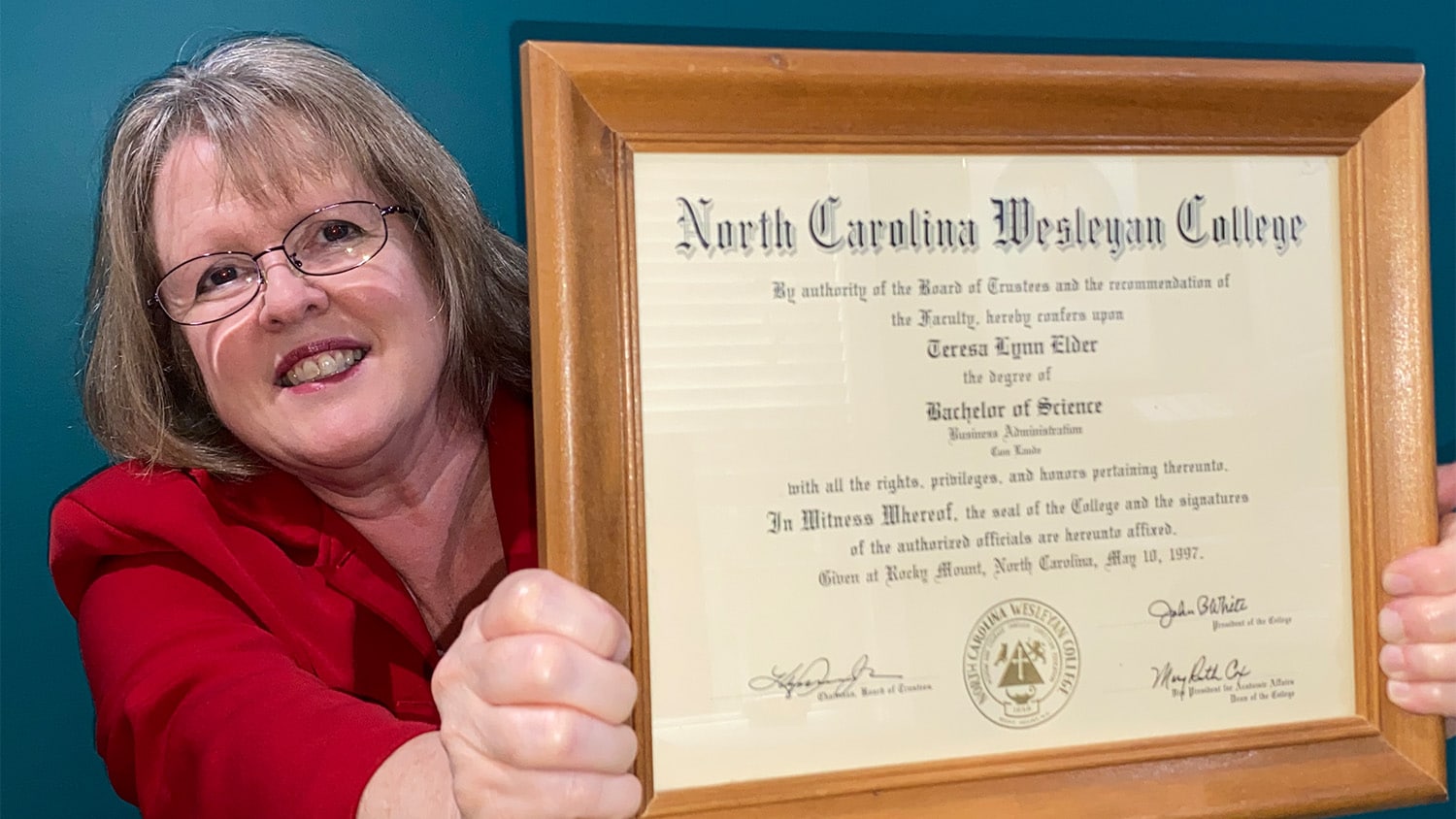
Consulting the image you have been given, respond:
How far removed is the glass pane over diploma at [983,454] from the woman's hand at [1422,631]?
3cm

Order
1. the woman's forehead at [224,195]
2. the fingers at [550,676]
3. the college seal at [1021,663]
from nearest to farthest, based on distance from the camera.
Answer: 1. the fingers at [550,676]
2. the college seal at [1021,663]
3. the woman's forehead at [224,195]

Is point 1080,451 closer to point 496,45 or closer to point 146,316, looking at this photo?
point 496,45

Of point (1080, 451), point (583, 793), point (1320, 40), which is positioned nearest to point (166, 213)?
point (583, 793)

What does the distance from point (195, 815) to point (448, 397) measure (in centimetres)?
38

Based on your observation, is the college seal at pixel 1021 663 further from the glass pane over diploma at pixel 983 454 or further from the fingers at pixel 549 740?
the fingers at pixel 549 740

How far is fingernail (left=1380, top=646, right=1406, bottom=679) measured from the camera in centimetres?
78

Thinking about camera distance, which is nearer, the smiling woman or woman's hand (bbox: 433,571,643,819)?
woman's hand (bbox: 433,571,643,819)

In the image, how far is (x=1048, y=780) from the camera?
0.74 meters

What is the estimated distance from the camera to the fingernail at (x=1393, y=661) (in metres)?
0.78

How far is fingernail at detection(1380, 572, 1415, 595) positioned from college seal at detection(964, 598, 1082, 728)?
0.23 m

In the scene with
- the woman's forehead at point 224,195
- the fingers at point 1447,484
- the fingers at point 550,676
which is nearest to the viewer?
the fingers at point 550,676
